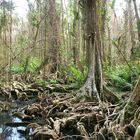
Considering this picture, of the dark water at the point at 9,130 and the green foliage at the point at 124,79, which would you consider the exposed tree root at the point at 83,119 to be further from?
the green foliage at the point at 124,79

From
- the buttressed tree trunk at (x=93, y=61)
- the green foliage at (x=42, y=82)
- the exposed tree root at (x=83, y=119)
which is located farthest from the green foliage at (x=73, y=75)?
the buttressed tree trunk at (x=93, y=61)

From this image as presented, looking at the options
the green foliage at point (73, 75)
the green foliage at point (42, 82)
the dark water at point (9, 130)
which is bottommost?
the dark water at point (9, 130)

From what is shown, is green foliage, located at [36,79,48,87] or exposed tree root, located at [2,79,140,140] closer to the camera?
exposed tree root, located at [2,79,140,140]

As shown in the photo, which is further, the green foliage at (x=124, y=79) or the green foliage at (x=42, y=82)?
the green foliage at (x=42, y=82)

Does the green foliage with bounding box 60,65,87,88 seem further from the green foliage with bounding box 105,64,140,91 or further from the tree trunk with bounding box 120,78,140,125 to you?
the tree trunk with bounding box 120,78,140,125

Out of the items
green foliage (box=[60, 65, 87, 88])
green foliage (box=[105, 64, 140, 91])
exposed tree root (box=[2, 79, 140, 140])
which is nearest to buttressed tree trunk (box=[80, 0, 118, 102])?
exposed tree root (box=[2, 79, 140, 140])

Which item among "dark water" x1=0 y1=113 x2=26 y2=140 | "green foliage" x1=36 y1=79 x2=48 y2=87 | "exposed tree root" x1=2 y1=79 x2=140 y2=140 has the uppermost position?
"green foliage" x1=36 y1=79 x2=48 y2=87

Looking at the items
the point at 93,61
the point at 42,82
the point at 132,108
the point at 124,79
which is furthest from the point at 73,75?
Answer: the point at 132,108

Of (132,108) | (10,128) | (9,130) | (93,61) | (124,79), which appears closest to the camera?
(132,108)

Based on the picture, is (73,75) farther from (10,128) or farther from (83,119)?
(83,119)

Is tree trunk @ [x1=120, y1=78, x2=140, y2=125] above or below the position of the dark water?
above

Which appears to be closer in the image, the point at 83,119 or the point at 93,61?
the point at 83,119

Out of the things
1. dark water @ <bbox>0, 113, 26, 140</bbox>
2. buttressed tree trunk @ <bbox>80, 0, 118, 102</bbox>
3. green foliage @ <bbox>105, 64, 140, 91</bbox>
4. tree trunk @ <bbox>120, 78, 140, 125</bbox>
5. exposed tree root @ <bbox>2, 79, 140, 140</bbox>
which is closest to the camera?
exposed tree root @ <bbox>2, 79, 140, 140</bbox>

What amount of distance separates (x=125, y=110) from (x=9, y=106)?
476cm
